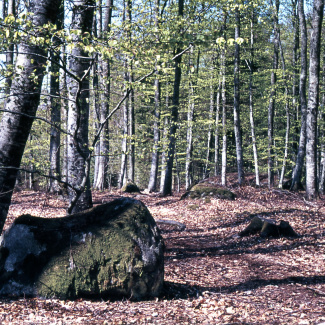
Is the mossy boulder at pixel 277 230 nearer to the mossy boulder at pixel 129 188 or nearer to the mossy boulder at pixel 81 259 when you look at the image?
the mossy boulder at pixel 81 259

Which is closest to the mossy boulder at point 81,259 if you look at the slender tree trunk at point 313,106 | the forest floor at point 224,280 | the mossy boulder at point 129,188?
the forest floor at point 224,280

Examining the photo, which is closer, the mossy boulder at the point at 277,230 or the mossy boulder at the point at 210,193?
the mossy boulder at the point at 277,230

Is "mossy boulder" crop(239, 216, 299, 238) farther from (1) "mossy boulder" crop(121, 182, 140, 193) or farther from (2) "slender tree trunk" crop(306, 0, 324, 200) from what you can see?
(1) "mossy boulder" crop(121, 182, 140, 193)

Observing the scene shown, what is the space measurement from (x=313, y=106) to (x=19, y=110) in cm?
1301

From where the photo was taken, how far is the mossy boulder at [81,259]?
454 centimetres

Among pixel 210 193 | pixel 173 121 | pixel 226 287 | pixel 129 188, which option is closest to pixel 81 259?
pixel 226 287

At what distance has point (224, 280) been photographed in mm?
6238

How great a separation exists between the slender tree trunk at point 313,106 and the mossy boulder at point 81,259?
10816 mm

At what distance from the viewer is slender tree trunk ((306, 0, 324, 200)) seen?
13617 millimetres

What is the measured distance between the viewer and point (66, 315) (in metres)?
4.14

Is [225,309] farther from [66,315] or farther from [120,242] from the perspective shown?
[66,315]

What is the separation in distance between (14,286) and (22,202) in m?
10.5

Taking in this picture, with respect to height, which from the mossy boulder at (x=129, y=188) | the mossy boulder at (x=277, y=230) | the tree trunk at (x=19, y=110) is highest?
the tree trunk at (x=19, y=110)

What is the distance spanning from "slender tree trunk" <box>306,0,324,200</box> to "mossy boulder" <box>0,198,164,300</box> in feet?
35.5
